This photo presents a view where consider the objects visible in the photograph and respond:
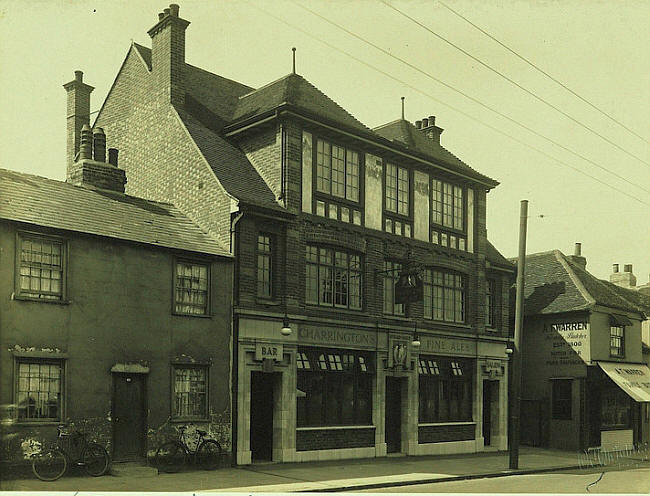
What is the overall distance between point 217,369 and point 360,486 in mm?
4921

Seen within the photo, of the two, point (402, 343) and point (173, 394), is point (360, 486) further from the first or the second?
point (402, 343)

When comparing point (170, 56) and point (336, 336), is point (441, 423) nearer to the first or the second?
point (336, 336)

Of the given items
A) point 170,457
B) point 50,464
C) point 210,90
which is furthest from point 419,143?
point 50,464

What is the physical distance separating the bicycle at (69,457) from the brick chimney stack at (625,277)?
3418cm

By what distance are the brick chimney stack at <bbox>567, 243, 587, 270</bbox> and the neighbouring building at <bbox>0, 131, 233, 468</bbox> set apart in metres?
21.3

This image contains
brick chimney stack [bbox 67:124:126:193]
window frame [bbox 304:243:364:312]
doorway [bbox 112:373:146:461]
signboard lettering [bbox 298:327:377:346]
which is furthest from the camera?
window frame [bbox 304:243:364:312]

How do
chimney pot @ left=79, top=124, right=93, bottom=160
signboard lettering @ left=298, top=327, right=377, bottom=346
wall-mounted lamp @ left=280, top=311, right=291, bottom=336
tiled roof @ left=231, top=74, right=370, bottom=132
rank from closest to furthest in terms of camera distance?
wall-mounted lamp @ left=280, top=311, right=291, bottom=336 < chimney pot @ left=79, top=124, right=93, bottom=160 < signboard lettering @ left=298, top=327, right=377, bottom=346 < tiled roof @ left=231, top=74, right=370, bottom=132

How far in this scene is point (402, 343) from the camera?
25578 mm

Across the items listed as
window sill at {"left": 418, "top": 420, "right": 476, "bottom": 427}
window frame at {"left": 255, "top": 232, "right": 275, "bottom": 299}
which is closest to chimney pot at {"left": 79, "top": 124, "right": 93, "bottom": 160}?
window frame at {"left": 255, "top": 232, "right": 275, "bottom": 299}

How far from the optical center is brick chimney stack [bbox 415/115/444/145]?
33.1m

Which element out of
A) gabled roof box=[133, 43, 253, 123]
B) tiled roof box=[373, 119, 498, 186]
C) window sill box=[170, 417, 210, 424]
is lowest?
window sill box=[170, 417, 210, 424]

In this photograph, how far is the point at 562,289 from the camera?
3366 cm

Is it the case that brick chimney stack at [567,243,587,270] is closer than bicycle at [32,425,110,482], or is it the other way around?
bicycle at [32,425,110,482]

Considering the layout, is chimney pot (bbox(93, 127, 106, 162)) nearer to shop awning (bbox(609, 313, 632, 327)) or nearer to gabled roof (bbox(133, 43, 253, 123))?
gabled roof (bbox(133, 43, 253, 123))
